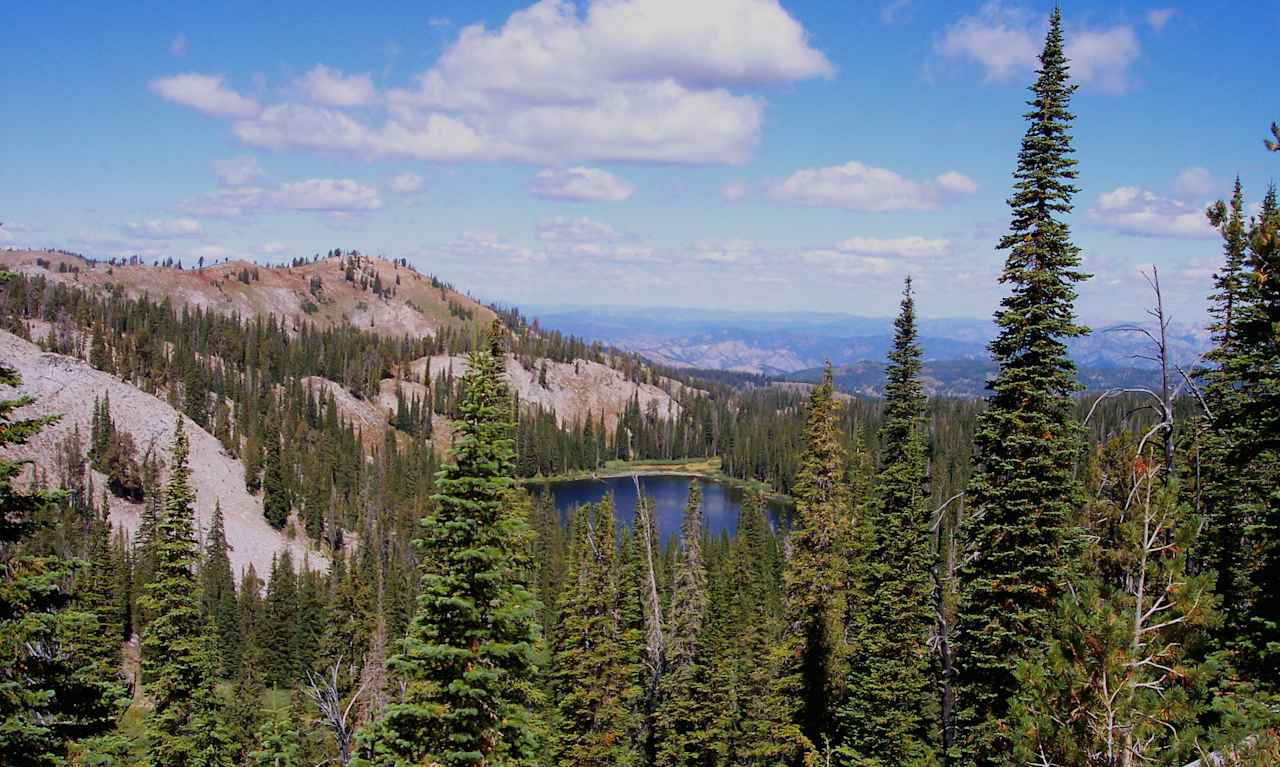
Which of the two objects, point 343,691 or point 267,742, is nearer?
point 267,742

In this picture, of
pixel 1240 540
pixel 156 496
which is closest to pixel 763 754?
pixel 1240 540

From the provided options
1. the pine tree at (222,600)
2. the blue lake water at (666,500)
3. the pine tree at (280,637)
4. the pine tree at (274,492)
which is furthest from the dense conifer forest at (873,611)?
the blue lake water at (666,500)

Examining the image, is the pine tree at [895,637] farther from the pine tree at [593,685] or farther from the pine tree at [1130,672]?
the pine tree at [1130,672]

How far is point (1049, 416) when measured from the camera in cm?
2006

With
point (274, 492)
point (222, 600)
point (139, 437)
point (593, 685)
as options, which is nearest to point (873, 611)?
point (593, 685)

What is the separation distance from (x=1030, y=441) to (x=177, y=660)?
27.9 meters

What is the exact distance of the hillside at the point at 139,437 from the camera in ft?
399

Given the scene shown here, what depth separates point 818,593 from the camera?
35.7 metres

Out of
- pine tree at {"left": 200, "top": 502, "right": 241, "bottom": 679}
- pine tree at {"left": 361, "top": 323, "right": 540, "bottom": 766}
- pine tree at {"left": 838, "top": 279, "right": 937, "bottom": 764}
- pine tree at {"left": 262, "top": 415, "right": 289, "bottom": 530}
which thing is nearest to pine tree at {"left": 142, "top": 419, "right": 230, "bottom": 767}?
pine tree at {"left": 361, "top": 323, "right": 540, "bottom": 766}

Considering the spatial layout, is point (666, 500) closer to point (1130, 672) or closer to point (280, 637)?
point (280, 637)

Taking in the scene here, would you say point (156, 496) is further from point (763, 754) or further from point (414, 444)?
point (763, 754)

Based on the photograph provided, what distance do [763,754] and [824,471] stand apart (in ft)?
41.3

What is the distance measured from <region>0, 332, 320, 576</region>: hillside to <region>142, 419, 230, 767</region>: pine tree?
93692mm

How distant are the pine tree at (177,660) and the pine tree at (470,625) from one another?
15057mm
